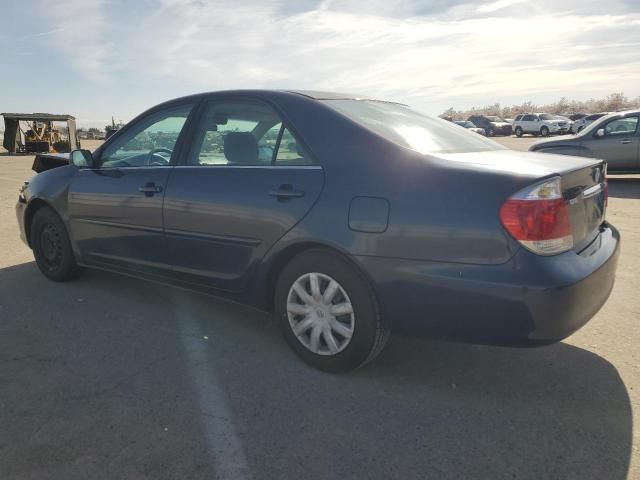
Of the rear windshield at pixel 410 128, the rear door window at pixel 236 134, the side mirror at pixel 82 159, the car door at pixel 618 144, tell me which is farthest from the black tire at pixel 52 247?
the car door at pixel 618 144

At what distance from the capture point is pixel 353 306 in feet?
9.32

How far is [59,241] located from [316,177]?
2.89 m

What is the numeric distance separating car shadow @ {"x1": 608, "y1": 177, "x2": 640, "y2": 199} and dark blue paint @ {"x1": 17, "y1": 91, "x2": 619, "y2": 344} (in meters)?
7.97

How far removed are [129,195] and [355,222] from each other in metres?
1.99

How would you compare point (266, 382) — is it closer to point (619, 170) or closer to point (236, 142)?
point (236, 142)

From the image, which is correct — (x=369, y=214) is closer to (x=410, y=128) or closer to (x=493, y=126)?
(x=410, y=128)

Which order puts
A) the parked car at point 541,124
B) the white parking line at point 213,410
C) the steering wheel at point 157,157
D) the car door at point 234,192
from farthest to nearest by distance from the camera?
the parked car at point 541,124, the steering wheel at point 157,157, the car door at point 234,192, the white parking line at point 213,410

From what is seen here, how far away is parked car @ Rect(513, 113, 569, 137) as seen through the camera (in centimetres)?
3728

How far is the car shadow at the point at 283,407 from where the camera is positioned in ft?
7.43

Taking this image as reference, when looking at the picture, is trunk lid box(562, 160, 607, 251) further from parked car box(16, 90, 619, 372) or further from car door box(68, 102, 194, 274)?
car door box(68, 102, 194, 274)

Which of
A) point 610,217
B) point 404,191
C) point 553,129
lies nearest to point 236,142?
point 404,191

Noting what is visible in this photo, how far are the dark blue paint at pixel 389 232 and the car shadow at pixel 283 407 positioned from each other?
1.33ft

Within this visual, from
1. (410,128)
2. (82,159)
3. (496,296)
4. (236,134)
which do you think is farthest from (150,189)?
(496,296)

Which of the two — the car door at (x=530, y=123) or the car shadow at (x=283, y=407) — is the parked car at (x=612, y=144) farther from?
the car door at (x=530, y=123)
